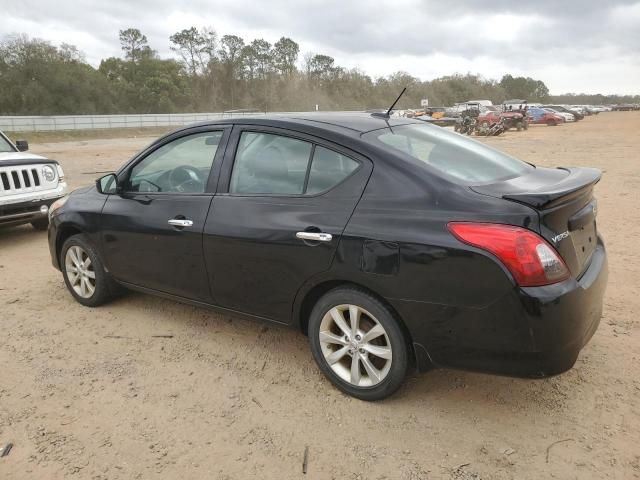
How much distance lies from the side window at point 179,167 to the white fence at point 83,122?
32077mm

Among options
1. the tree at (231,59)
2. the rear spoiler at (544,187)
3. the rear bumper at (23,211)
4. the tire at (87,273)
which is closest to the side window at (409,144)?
the rear spoiler at (544,187)

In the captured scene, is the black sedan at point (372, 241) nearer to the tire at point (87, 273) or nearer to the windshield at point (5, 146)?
the tire at point (87, 273)

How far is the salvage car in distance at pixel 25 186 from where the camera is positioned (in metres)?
6.57

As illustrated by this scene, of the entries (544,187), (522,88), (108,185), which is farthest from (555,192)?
(522,88)

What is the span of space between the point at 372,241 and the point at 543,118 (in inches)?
1851

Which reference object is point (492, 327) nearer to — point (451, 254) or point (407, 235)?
point (451, 254)

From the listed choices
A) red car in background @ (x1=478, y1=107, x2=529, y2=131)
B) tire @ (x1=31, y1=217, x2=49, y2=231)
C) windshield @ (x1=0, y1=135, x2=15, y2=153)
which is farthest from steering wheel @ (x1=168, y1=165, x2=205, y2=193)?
red car in background @ (x1=478, y1=107, x2=529, y2=131)

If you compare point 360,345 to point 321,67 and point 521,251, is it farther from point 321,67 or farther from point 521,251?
point 321,67

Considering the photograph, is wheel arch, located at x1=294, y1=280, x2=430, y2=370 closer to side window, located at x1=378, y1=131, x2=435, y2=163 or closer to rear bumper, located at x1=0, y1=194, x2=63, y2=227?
side window, located at x1=378, y1=131, x2=435, y2=163

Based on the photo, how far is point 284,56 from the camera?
95.4 meters

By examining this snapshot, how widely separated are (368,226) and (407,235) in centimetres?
23

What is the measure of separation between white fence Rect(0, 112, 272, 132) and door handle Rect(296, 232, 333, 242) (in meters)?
33.5

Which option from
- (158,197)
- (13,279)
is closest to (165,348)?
(158,197)

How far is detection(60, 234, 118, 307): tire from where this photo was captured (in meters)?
4.36
